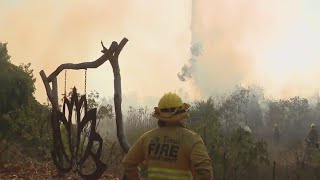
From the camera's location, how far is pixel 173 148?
4488 millimetres

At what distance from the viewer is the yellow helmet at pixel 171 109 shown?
180 inches

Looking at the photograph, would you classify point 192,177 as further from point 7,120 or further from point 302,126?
point 302,126

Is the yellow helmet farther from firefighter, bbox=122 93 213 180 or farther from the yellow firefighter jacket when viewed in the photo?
the yellow firefighter jacket

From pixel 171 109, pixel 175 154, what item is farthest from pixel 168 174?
pixel 171 109

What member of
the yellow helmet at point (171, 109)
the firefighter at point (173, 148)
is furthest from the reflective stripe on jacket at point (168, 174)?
the yellow helmet at point (171, 109)

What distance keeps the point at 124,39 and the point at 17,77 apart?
379 inches

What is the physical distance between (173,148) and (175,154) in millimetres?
59

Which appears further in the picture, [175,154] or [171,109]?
[171,109]

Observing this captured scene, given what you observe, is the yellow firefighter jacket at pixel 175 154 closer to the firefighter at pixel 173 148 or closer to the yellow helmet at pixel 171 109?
the firefighter at pixel 173 148

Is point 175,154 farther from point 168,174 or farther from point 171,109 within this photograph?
point 171,109

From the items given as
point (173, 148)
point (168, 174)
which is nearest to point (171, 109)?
point (173, 148)

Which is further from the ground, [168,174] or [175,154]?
[175,154]

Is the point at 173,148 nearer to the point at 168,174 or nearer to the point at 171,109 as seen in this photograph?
the point at 168,174

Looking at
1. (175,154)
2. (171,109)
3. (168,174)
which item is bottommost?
(168,174)
